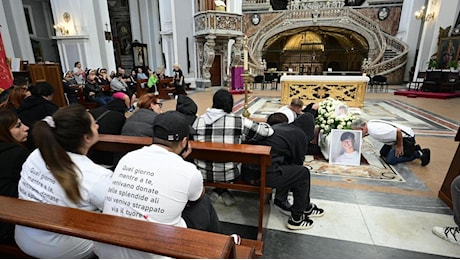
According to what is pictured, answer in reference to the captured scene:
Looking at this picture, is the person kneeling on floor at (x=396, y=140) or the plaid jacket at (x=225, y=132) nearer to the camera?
the plaid jacket at (x=225, y=132)

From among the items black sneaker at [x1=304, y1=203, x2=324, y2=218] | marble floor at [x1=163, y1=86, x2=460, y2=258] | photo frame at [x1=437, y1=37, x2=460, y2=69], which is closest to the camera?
marble floor at [x1=163, y1=86, x2=460, y2=258]

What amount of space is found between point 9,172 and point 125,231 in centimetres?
96

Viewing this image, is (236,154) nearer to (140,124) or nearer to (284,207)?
(284,207)

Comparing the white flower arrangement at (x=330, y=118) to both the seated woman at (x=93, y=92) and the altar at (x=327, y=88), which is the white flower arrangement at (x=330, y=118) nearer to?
the altar at (x=327, y=88)

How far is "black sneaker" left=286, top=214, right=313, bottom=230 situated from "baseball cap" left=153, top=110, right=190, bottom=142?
52.9 inches

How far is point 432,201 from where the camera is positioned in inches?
93.6

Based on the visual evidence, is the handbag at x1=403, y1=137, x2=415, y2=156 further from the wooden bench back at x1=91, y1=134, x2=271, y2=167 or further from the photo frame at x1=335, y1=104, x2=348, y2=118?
the wooden bench back at x1=91, y1=134, x2=271, y2=167

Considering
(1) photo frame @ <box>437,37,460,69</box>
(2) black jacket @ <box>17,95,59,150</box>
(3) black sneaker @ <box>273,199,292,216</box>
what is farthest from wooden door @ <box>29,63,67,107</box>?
(1) photo frame @ <box>437,37,460,69</box>

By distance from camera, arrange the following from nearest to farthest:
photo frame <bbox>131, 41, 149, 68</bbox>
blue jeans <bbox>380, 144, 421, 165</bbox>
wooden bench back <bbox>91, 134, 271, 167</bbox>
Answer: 1. wooden bench back <bbox>91, 134, 271, 167</bbox>
2. blue jeans <bbox>380, 144, 421, 165</bbox>
3. photo frame <bbox>131, 41, 149, 68</bbox>

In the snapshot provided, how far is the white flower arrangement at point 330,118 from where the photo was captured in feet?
10.3

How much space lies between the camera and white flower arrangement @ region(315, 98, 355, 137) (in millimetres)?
3145

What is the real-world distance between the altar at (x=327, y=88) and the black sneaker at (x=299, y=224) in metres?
5.82

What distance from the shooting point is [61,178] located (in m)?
1.03

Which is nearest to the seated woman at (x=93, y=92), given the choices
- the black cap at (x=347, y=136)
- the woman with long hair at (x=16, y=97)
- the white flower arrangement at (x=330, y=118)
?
the woman with long hair at (x=16, y=97)
